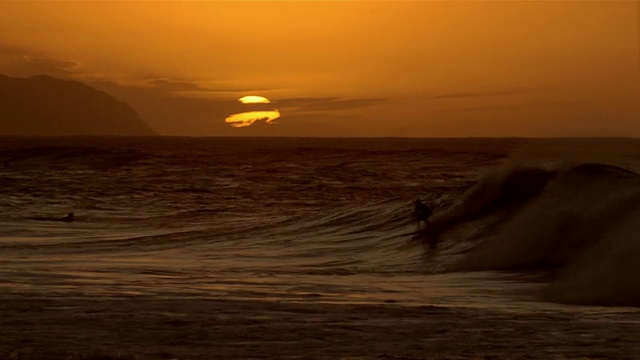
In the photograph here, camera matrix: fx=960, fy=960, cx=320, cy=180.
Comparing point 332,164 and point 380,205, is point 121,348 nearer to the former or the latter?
point 380,205

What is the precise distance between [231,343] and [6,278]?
455 cm

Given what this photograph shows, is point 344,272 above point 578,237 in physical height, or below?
below

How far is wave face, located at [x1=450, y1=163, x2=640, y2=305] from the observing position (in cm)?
1025

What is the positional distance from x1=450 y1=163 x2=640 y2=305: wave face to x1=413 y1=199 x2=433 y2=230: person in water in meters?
1.99

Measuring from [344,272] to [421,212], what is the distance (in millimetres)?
6624

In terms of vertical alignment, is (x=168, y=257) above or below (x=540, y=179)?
below

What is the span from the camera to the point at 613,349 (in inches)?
259

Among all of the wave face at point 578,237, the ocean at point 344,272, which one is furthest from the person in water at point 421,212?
the wave face at point 578,237

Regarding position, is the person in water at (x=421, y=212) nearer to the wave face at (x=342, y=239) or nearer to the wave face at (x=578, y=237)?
the wave face at (x=342, y=239)

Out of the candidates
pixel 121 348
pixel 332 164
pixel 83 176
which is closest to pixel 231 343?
pixel 121 348

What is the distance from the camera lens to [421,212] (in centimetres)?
1920

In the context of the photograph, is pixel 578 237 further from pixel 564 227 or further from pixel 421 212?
pixel 421 212

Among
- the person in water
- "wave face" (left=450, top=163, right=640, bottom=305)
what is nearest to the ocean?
"wave face" (left=450, top=163, right=640, bottom=305)

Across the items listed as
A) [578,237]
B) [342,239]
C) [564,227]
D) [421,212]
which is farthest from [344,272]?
[421,212]
